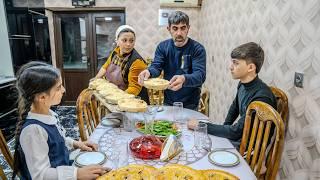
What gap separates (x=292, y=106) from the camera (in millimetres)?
1741

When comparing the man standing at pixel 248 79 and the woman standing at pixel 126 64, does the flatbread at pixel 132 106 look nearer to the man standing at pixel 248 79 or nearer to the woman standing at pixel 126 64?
the man standing at pixel 248 79

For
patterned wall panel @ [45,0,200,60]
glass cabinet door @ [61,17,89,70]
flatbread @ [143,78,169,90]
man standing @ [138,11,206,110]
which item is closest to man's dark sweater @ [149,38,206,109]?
man standing @ [138,11,206,110]

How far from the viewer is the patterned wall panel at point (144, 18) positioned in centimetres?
461

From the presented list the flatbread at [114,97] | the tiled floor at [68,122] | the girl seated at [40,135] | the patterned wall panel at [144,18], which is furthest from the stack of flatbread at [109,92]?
the patterned wall panel at [144,18]

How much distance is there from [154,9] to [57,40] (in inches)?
85.9

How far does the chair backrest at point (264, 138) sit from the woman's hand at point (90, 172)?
0.89 m

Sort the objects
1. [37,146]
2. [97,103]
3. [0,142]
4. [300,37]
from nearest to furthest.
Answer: [37,146] → [0,142] → [300,37] → [97,103]

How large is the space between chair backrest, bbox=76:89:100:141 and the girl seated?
392mm

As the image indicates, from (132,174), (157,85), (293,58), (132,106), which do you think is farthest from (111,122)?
(293,58)

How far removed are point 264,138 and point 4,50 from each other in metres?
3.84

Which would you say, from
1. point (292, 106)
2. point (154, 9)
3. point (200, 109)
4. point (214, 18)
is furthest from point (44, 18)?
point (292, 106)

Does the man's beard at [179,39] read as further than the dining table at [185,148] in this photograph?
Yes

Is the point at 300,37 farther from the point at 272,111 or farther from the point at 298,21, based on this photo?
the point at 272,111

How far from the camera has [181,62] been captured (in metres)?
2.28
